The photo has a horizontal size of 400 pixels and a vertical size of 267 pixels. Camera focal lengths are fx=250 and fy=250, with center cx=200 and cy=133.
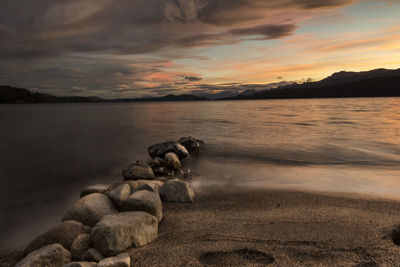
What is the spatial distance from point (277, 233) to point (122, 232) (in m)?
2.20

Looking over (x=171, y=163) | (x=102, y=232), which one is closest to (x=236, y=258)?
(x=102, y=232)

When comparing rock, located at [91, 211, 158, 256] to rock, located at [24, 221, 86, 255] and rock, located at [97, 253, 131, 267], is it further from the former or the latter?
rock, located at [24, 221, 86, 255]

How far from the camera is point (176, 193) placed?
525cm

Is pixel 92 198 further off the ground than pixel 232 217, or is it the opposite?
pixel 92 198

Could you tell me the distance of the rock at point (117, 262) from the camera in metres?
2.88

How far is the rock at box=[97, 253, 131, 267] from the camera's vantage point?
2.88 m

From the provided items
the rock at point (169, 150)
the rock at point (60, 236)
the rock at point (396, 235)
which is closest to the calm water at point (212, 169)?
the rock at point (169, 150)

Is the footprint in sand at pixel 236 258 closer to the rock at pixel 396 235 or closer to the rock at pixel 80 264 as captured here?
the rock at pixel 80 264

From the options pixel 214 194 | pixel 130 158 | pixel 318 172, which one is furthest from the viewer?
pixel 130 158

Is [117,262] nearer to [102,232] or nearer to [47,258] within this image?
[102,232]

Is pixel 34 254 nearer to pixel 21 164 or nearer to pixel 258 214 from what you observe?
pixel 258 214

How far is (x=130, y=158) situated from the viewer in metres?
11.0

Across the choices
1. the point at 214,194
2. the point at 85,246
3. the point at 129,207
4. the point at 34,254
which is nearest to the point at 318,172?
the point at 214,194

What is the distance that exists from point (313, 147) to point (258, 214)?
30.2 ft
